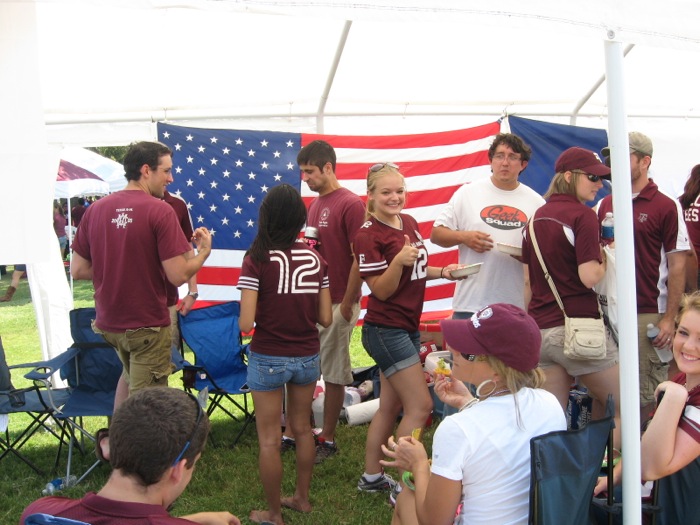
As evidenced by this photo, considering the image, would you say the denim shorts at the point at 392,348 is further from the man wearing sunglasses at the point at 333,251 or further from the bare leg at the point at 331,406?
the bare leg at the point at 331,406

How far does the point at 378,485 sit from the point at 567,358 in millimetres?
1183

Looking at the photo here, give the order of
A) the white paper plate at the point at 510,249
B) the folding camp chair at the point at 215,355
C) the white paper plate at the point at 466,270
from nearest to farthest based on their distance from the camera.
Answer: the white paper plate at the point at 466,270, the white paper plate at the point at 510,249, the folding camp chair at the point at 215,355

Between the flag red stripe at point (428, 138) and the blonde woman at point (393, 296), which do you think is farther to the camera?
the flag red stripe at point (428, 138)

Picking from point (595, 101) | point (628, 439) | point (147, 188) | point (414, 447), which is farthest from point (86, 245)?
point (595, 101)

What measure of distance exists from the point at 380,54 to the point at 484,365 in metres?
3.40

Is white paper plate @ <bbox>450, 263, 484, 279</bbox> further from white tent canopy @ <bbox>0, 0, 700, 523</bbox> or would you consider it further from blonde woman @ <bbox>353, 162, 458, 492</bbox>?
white tent canopy @ <bbox>0, 0, 700, 523</bbox>

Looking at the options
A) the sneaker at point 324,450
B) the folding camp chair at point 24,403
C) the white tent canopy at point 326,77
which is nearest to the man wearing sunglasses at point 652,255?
the white tent canopy at point 326,77

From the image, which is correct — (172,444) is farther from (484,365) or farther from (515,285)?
→ (515,285)

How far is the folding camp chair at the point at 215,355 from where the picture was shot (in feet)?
14.3

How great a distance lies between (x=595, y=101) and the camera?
5.77 meters

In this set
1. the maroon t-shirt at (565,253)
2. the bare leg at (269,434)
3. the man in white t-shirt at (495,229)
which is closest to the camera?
the maroon t-shirt at (565,253)

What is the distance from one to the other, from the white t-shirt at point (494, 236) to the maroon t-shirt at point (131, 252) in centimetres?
143

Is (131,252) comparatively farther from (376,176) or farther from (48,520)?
(48,520)

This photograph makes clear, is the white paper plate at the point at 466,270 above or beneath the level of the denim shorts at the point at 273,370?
above
